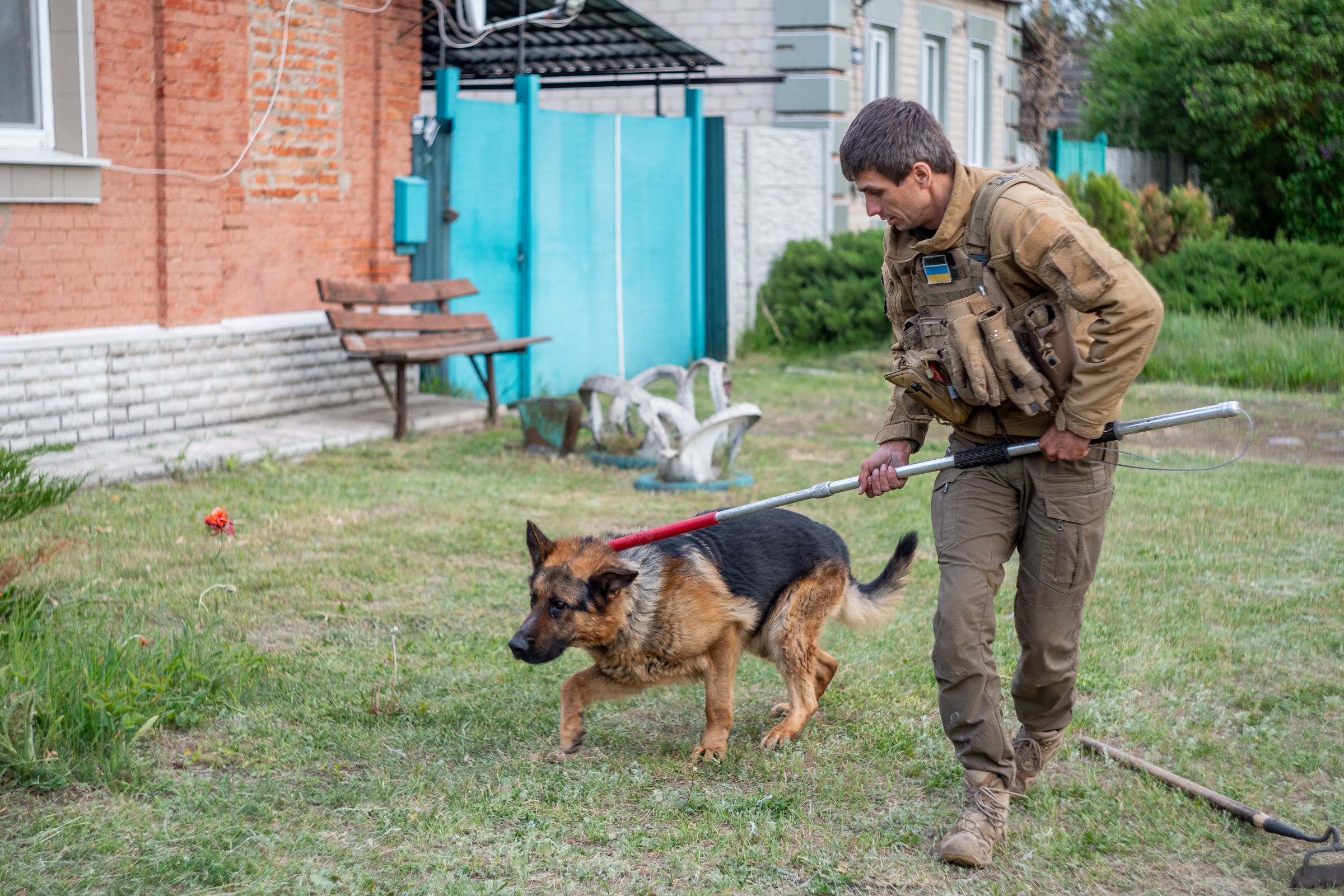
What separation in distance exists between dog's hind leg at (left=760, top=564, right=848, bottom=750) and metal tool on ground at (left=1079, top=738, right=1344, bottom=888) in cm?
98

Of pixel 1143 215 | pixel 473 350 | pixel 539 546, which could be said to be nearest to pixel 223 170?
pixel 473 350

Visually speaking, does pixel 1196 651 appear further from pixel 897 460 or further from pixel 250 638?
pixel 250 638

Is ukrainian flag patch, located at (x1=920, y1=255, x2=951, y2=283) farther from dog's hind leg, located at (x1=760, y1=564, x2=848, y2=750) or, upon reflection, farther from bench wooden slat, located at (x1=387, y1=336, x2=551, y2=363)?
bench wooden slat, located at (x1=387, y1=336, x2=551, y2=363)

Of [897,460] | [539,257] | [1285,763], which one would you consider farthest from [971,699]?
[539,257]

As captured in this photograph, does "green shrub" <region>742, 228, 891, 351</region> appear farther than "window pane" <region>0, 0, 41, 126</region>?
Yes

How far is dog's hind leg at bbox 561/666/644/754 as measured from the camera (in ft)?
14.6

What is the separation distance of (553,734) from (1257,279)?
44.8 ft

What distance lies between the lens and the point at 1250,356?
43.4 feet

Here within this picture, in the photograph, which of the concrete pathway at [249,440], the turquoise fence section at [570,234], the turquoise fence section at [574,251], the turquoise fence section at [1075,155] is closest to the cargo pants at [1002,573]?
the concrete pathway at [249,440]

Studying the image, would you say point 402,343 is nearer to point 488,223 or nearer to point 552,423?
point 552,423

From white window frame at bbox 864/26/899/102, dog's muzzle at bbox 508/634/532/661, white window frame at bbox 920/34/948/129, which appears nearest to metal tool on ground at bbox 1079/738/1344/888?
dog's muzzle at bbox 508/634/532/661

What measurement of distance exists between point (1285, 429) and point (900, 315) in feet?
26.4

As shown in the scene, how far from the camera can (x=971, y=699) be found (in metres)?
3.71

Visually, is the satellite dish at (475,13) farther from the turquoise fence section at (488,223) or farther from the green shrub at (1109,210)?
the green shrub at (1109,210)
